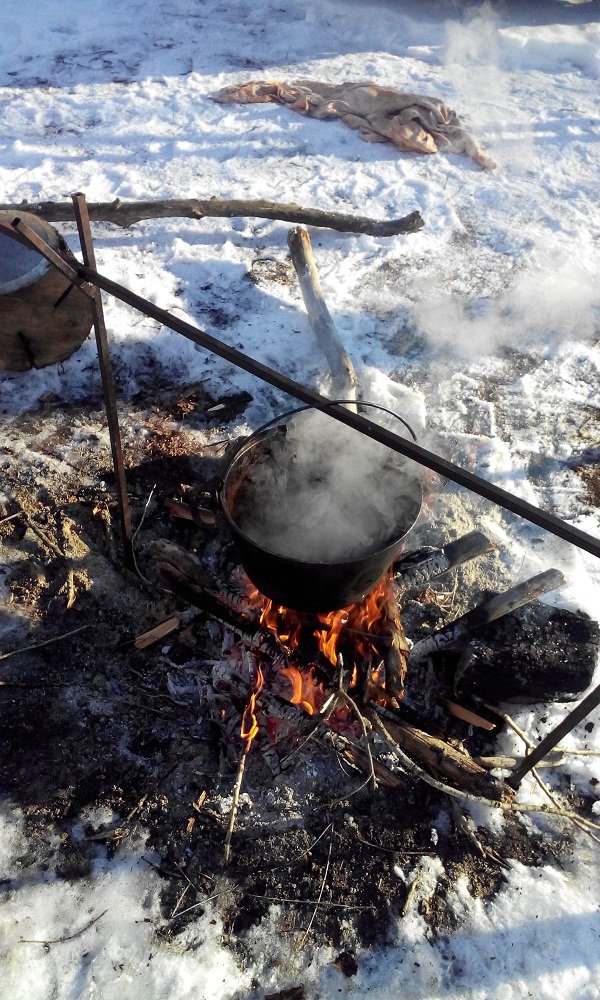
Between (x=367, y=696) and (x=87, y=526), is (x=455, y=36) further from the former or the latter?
(x=367, y=696)

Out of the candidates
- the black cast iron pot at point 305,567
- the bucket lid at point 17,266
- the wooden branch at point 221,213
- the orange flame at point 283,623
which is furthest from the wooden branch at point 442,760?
the wooden branch at point 221,213

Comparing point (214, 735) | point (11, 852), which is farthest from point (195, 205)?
point (11, 852)

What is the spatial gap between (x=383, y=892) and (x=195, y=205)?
655cm

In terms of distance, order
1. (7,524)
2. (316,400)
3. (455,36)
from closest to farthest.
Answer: (316,400)
(7,524)
(455,36)

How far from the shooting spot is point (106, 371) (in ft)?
10.7

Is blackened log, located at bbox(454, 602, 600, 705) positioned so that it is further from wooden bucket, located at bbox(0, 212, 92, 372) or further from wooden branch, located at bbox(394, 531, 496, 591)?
wooden bucket, located at bbox(0, 212, 92, 372)

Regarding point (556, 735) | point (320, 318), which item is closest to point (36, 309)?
point (320, 318)

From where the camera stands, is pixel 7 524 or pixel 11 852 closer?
pixel 11 852

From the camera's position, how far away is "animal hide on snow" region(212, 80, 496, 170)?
28.3 feet

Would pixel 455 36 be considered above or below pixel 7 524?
above

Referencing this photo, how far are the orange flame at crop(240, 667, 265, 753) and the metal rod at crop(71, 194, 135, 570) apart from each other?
1.19 m

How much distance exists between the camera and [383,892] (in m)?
2.91

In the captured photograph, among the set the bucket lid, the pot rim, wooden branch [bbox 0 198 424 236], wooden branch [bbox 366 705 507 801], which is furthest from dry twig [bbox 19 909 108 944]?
wooden branch [bbox 0 198 424 236]

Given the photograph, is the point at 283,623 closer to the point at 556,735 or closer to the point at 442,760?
the point at 442,760
